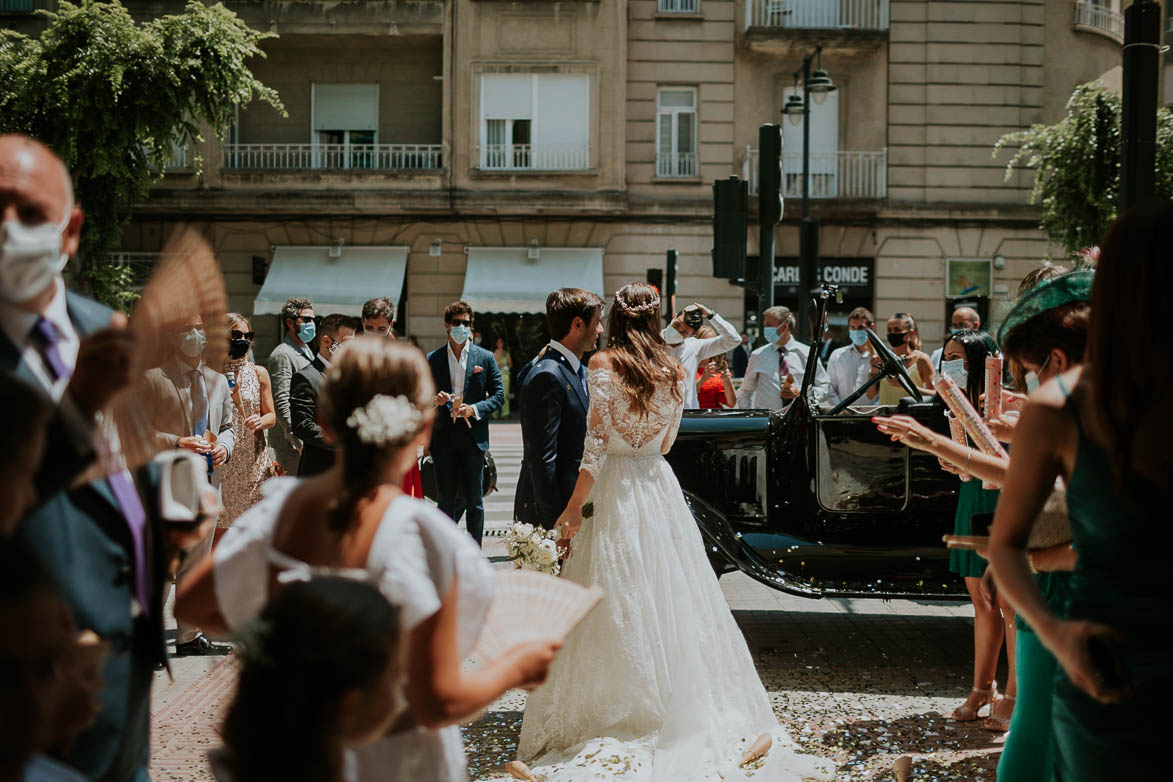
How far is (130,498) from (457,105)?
21.5 meters

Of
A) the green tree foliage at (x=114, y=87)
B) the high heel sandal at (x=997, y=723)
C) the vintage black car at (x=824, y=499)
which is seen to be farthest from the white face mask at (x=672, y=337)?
the green tree foliage at (x=114, y=87)

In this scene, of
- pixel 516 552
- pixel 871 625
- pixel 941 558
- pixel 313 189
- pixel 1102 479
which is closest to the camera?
pixel 1102 479

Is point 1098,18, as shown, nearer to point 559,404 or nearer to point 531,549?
point 559,404

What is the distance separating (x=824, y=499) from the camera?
6082mm

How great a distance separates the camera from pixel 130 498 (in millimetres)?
1908

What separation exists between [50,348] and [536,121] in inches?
842

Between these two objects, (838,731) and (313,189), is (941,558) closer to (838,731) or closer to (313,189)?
(838,731)

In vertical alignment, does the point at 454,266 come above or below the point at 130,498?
above

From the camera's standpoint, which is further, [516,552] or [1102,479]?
[516,552]

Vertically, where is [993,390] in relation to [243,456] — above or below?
above

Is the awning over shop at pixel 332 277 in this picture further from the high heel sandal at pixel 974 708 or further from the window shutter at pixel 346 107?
the high heel sandal at pixel 974 708

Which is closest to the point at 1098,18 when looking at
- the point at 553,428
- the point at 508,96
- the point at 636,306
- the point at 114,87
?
the point at 508,96

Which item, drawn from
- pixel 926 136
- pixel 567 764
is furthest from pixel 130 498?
pixel 926 136

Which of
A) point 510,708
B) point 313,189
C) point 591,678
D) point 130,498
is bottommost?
point 510,708
